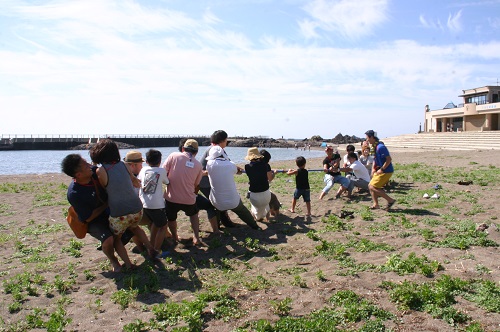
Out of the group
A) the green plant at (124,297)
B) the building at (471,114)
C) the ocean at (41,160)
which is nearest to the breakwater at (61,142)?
the ocean at (41,160)

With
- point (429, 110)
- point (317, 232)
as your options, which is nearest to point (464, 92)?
point (429, 110)

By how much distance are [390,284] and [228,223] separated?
3988 millimetres

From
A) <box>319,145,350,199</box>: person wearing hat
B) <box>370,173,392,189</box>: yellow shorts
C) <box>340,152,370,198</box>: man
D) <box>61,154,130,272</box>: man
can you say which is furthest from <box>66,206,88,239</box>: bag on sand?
<box>340,152,370,198</box>: man

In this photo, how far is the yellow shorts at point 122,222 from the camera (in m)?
5.93

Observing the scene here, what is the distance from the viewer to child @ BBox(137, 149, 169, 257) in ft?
21.8

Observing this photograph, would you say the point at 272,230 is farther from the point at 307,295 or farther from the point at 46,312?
the point at 46,312

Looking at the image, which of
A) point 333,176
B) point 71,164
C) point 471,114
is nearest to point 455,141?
point 471,114

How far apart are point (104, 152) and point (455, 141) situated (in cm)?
4026

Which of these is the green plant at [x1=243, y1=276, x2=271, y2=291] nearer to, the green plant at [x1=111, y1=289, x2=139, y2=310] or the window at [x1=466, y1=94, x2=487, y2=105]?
the green plant at [x1=111, y1=289, x2=139, y2=310]

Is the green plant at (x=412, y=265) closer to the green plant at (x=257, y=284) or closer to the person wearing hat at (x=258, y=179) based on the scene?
the green plant at (x=257, y=284)

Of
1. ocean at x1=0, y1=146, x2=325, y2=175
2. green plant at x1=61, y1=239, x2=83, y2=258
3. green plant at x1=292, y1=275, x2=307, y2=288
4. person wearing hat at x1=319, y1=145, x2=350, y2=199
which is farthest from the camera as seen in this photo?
ocean at x1=0, y1=146, x2=325, y2=175

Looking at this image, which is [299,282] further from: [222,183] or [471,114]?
[471,114]

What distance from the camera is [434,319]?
4.32 meters

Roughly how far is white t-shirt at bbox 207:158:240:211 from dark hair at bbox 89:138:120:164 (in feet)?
7.09
